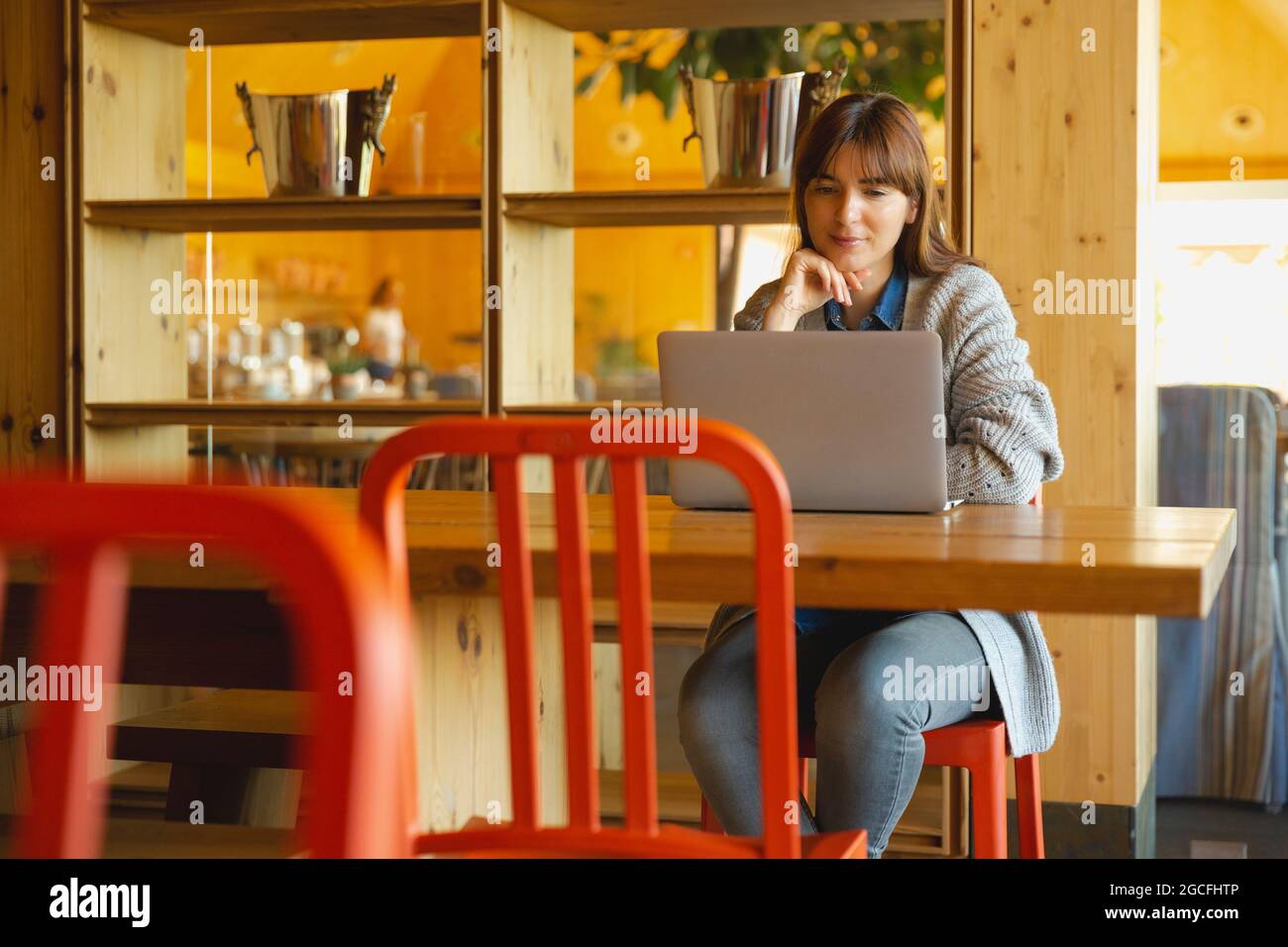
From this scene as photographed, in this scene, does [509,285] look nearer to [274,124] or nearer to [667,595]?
[274,124]

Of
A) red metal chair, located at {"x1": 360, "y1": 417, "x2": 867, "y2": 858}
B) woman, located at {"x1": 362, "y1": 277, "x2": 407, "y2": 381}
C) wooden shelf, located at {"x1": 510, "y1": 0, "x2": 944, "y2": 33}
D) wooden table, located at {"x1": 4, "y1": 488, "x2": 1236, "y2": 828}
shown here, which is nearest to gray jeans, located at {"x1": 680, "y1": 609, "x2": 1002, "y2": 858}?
wooden table, located at {"x1": 4, "y1": 488, "x2": 1236, "y2": 828}

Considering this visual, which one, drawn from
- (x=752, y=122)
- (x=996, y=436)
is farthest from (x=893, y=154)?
(x=752, y=122)

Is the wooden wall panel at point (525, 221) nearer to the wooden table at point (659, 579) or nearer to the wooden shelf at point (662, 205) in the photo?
the wooden shelf at point (662, 205)

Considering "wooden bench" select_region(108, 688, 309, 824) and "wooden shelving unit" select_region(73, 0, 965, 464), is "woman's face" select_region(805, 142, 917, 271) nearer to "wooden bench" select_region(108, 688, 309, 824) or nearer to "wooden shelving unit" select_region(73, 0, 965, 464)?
"wooden shelving unit" select_region(73, 0, 965, 464)

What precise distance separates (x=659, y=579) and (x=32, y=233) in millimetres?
2190

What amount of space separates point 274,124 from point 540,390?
0.76 metres

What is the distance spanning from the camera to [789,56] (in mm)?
3938

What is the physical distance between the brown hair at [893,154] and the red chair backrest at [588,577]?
1.09 meters

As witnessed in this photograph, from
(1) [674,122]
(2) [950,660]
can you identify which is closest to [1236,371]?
(2) [950,660]

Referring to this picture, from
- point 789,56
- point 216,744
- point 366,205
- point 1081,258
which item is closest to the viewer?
point 216,744

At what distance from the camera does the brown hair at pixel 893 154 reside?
2.04 metres

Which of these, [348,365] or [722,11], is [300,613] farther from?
[348,365]

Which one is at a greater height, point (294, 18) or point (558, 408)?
point (294, 18)

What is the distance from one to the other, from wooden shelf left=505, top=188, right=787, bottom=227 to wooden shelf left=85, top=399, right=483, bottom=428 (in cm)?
38
